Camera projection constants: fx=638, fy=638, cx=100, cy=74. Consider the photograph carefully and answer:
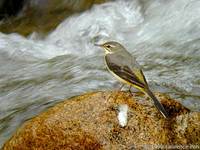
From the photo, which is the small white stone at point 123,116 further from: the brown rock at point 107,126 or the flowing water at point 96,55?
the flowing water at point 96,55

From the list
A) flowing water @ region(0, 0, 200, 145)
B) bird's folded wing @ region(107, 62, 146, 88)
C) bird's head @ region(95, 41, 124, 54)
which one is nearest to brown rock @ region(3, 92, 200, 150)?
bird's folded wing @ region(107, 62, 146, 88)

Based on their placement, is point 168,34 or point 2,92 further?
point 168,34

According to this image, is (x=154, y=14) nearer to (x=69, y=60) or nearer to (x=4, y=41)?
(x=69, y=60)

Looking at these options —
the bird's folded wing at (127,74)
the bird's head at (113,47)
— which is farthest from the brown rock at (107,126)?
the bird's head at (113,47)

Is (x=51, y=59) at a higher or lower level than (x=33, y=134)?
lower

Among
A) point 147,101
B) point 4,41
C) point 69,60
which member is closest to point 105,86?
point 69,60

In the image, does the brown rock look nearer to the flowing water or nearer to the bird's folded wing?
the bird's folded wing
